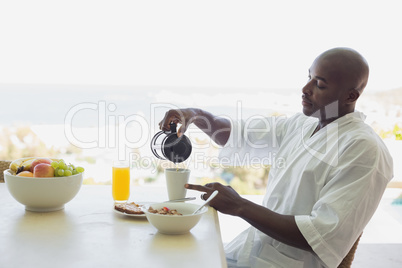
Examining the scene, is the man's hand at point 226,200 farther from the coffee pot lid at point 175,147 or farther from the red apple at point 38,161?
the red apple at point 38,161

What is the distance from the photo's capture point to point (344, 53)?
1.58 metres

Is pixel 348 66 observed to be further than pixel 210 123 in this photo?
No

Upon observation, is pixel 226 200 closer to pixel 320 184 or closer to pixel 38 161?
pixel 320 184

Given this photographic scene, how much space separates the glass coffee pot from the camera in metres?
1.73

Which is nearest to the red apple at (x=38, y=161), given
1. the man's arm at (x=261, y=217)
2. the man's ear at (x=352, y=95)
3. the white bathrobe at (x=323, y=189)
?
the man's arm at (x=261, y=217)

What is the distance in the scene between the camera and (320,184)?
4.88ft

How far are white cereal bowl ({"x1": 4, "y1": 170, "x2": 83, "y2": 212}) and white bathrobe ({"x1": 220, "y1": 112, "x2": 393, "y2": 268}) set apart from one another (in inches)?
25.0

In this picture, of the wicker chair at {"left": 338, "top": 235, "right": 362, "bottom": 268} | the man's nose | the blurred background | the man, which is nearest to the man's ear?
the man

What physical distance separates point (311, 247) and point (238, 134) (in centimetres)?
82

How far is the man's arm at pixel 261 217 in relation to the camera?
1.41m

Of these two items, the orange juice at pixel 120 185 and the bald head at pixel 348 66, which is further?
the orange juice at pixel 120 185

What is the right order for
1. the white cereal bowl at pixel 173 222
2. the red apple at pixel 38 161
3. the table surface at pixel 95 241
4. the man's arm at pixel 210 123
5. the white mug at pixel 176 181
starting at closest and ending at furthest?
the table surface at pixel 95 241 → the white cereal bowl at pixel 173 222 → the red apple at pixel 38 161 → the white mug at pixel 176 181 → the man's arm at pixel 210 123

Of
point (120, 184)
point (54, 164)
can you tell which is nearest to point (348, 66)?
point (120, 184)

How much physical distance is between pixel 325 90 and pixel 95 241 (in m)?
0.92
